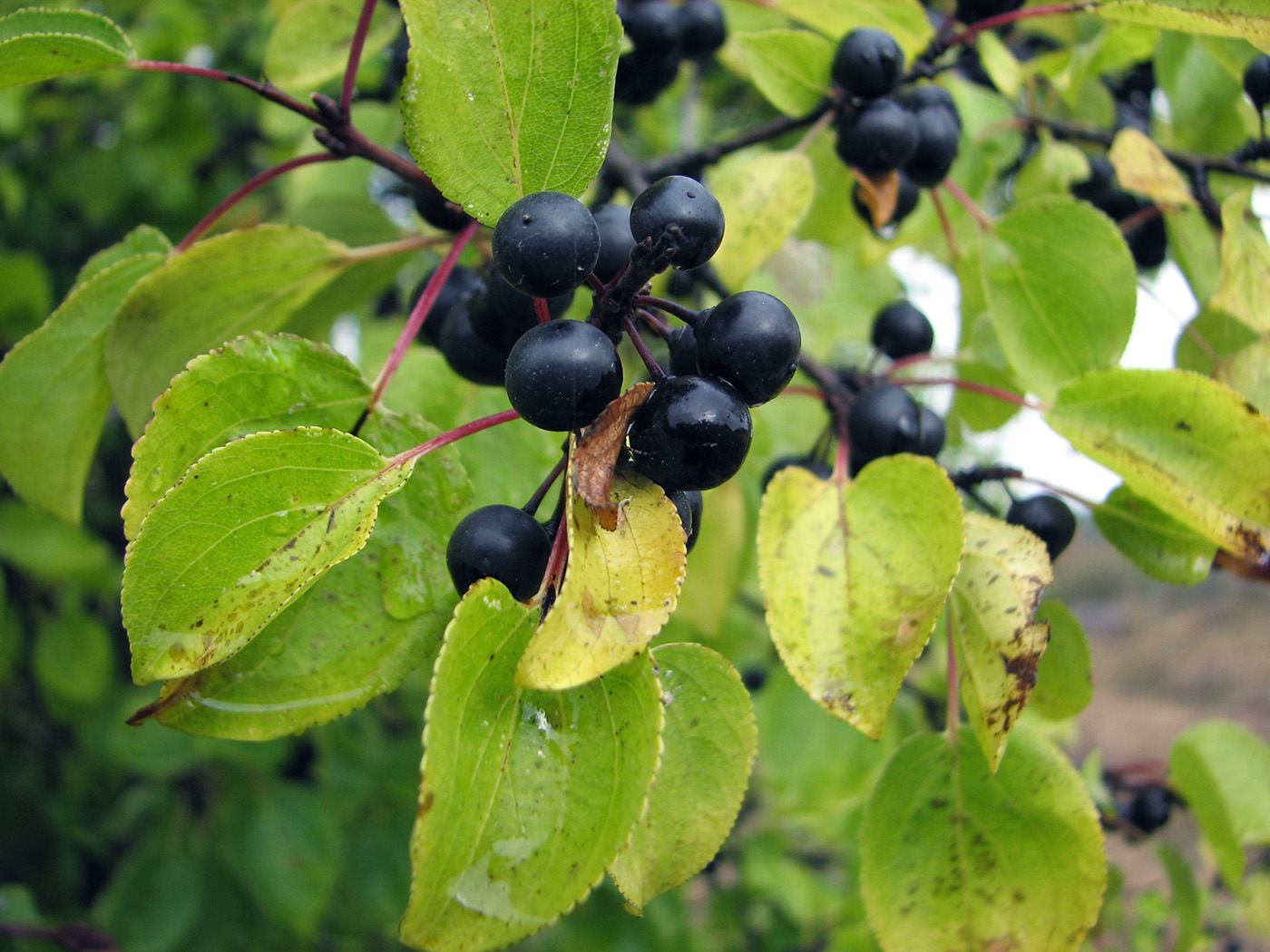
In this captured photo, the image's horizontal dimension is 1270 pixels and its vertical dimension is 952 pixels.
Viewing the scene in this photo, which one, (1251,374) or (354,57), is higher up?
(354,57)

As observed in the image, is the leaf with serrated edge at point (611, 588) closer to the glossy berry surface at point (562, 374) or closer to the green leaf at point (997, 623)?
the glossy berry surface at point (562, 374)

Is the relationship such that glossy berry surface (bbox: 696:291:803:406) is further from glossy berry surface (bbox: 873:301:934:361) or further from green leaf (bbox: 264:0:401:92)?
green leaf (bbox: 264:0:401:92)

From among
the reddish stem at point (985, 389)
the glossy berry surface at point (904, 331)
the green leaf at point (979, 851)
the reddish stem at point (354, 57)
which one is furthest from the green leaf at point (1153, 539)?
the reddish stem at point (354, 57)

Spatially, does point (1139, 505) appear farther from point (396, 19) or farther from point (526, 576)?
point (396, 19)

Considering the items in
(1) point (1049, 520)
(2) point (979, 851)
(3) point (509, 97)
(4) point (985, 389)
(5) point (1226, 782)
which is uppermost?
(3) point (509, 97)

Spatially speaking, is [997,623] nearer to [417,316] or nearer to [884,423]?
[884,423]

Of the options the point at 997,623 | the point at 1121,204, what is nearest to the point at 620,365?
the point at 997,623
